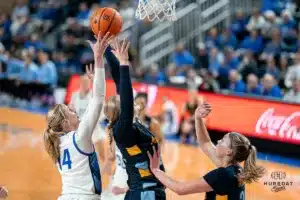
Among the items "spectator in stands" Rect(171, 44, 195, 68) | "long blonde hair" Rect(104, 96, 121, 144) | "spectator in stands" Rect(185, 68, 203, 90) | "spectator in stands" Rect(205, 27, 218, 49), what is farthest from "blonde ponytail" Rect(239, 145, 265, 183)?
"spectator in stands" Rect(205, 27, 218, 49)

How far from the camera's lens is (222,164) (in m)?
5.16

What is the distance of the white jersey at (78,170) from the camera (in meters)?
5.37

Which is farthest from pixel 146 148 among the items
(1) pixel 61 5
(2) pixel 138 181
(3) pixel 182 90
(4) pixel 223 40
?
(1) pixel 61 5

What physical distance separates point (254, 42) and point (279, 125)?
14.6ft

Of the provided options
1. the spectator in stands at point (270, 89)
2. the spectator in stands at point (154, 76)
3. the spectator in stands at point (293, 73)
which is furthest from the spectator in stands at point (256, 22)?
Answer: the spectator in stands at point (270, 89)

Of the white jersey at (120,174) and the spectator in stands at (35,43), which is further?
the spectator in stands at (35,43)

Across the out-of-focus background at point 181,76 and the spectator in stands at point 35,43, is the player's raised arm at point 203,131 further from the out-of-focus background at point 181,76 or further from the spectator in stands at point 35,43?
the spectator in stands at point 35,43

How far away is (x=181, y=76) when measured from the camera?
1622cm

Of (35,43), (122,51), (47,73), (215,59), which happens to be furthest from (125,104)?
(35,43)

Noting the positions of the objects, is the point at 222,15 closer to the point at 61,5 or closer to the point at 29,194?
the point at 61,5

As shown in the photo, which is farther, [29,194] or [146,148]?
[29,194]

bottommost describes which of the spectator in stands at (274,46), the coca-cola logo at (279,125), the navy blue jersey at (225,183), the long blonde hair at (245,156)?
the coca-cola logo at (279,125)

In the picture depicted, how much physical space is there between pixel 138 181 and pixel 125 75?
88cm

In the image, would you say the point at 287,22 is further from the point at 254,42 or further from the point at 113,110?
the point at 113,110
